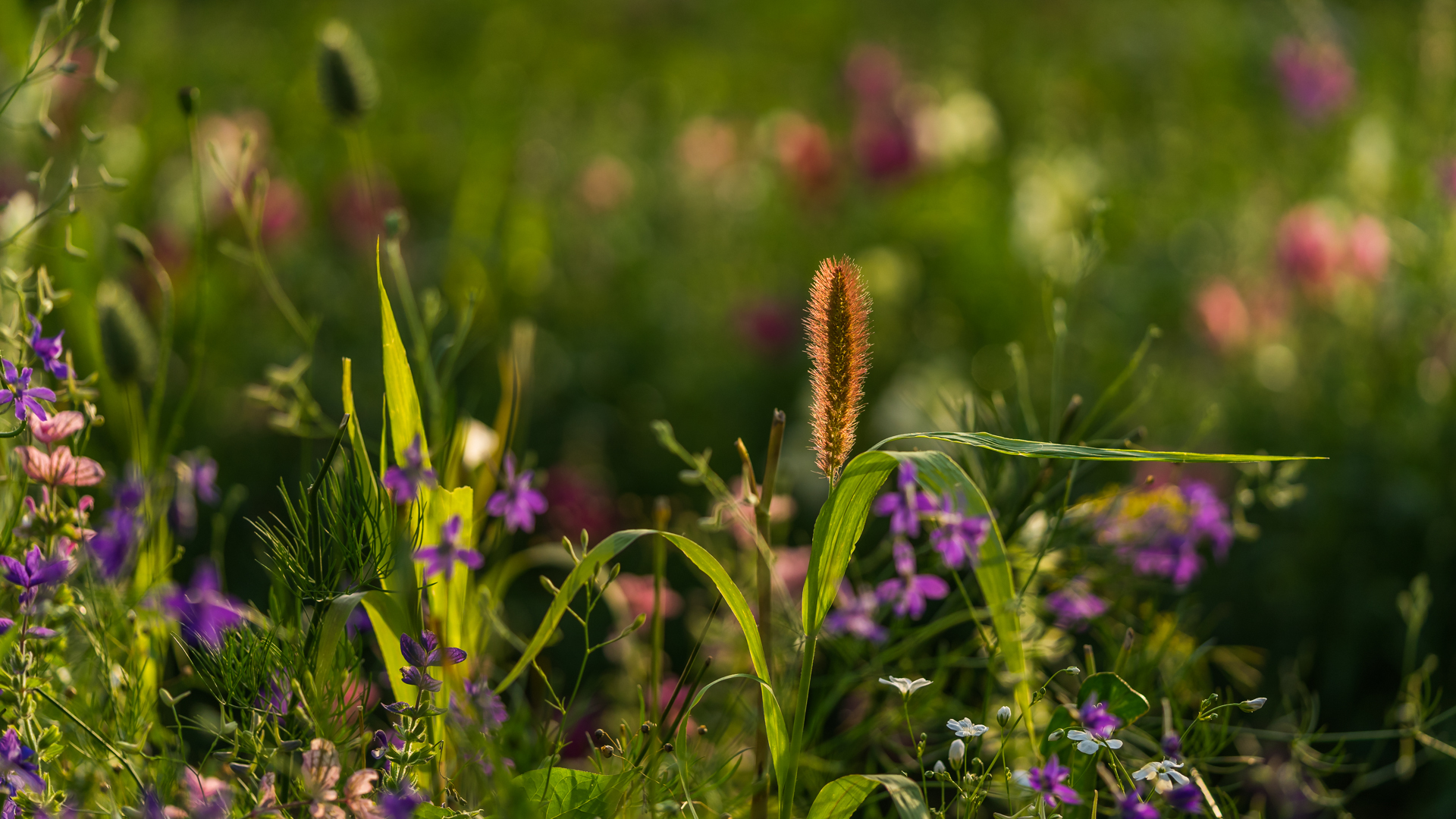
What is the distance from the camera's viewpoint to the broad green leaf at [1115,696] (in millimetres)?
621

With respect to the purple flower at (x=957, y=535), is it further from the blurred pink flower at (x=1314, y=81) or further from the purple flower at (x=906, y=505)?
the blurred pink flower at (x=1314, y=81)

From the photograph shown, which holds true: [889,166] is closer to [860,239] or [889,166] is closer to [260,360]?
[860,239]

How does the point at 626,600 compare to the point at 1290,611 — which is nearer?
the point at 626,600

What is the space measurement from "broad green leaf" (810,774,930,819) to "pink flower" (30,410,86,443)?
50 centimetres

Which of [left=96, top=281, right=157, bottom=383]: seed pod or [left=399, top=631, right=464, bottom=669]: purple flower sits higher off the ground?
[left=96, top=281, right=157, bottom=383]: seed pod

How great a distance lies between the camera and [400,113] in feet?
11.2

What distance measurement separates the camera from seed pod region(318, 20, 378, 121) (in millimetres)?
1038

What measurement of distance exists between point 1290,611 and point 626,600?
0.86m

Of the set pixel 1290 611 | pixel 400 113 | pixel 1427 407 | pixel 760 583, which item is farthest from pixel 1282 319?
pixel 400 113

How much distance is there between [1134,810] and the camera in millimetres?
538

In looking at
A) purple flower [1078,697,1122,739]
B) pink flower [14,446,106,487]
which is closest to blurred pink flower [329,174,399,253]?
pink flower [14,446,106,487]

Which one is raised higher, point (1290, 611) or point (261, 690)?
point (261, 690)

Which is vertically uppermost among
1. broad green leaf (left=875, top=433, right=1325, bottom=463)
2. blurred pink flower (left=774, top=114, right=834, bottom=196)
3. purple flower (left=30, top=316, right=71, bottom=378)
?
broad green leaf (left=875, top=433, right=1325, bottom=463)

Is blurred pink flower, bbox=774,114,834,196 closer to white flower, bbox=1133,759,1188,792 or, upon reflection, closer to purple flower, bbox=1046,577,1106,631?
purple flower, bbox=1046,577,1106,631
